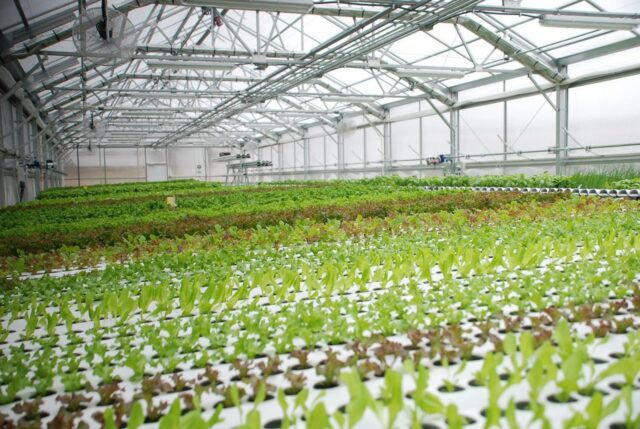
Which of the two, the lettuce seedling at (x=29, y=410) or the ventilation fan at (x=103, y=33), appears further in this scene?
the ventilation fan at (x=103, y=33)

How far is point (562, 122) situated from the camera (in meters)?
16.3

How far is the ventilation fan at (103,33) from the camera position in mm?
6699

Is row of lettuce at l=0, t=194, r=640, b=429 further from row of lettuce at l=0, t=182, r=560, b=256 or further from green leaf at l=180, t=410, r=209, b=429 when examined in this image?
row of lettuce at l=0, t=182, r=560, b=256

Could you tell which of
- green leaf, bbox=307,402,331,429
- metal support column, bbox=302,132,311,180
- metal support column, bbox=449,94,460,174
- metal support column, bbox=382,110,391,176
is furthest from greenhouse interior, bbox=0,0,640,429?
metal support column, bbox=302,132,311,180

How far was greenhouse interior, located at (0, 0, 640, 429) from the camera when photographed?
1929mm

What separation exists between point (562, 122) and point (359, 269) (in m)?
14.8

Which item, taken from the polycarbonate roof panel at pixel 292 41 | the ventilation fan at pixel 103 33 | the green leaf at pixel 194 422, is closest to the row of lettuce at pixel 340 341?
the green leaf at pixel 194 422

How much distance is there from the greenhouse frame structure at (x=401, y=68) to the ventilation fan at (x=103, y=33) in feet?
0.47

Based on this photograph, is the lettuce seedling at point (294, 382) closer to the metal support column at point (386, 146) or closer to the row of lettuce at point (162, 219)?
the row of lettuce at point (162, 219)

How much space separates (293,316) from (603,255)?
9.65 feet

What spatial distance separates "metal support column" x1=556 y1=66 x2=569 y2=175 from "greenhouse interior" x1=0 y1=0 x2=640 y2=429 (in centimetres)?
5

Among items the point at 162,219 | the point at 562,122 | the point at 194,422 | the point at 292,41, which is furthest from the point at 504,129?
the point at 194,422

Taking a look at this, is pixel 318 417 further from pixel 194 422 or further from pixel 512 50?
pixel 512 50

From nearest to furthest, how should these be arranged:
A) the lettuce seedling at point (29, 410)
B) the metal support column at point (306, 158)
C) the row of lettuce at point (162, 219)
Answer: the lettuce seedling at point (29, 410) < the row of lettuce at point (162, 219) < the metal support column at point (306, 158)
